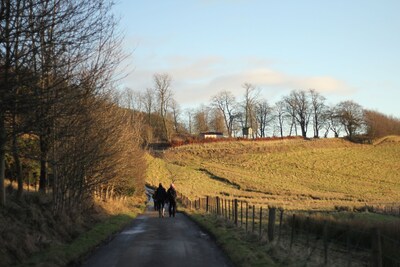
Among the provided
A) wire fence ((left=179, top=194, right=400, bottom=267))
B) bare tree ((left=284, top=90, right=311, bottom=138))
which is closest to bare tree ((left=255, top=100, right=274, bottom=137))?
bare tree ((left=284, top=90, right=311, bottom=138))

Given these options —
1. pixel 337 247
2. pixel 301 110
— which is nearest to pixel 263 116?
pixel 301 110

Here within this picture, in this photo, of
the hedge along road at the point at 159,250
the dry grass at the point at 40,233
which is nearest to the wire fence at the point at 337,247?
the hedge along road at the point at 159,250

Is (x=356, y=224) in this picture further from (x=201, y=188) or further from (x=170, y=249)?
(x=201, y=188)

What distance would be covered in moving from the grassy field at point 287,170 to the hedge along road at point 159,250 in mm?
31979

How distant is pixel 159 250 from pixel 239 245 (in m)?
2.40

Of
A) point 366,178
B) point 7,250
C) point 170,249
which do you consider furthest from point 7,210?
point 366,178

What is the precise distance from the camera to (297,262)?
40.9 ft

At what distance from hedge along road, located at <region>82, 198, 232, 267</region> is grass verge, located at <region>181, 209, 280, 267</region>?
260mm

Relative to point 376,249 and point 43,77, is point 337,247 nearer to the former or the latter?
Result: point 376,249

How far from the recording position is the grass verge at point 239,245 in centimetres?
1245

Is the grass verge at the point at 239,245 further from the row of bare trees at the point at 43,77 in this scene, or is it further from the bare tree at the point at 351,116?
the bare tree at the point at 351,116

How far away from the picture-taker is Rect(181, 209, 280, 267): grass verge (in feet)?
40.8

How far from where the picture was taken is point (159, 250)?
15.2 m

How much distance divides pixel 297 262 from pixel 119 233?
391 inches
